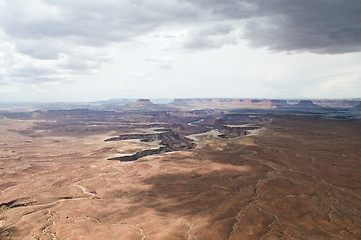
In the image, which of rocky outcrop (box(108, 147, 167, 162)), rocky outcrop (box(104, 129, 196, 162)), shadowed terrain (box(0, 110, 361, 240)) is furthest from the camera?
rocky outcrop (box(104, 129, 196, 162))

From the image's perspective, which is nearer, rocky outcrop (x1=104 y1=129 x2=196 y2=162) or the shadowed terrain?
the shadowed terrain

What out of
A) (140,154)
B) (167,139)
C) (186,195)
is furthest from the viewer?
(167,139)

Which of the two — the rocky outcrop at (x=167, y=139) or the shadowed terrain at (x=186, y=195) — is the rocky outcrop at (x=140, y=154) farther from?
the shadowed terrain at (x=186, y=195)

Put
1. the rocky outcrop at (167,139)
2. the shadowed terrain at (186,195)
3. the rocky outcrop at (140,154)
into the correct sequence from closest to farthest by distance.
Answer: the shadowed terrain at (186,195) → the rocky outcrop at (140,154) → the rocky outcrop at (167,139)

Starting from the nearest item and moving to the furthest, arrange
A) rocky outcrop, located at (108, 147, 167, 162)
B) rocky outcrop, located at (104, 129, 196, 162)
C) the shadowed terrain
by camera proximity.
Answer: the shadowed terrain < rocky outcrop, located at (108, 147, 167, 162) < rocky outcrop, located at (104, 129, 196, 162)

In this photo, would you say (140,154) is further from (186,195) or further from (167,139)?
(186,195)

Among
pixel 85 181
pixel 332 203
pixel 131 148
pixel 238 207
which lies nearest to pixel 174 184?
pixel 238 207

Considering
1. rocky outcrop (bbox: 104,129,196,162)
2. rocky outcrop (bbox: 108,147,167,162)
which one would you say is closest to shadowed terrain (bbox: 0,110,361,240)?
rocky outcrop (bbox: 108,147,167,162)

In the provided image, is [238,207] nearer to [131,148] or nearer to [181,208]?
[181,208]

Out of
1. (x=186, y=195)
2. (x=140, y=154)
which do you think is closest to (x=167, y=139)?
(x=140, y=154)

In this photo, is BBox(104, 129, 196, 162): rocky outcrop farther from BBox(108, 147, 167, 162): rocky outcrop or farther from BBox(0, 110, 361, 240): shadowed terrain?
BBox(0, 110, 361, 240): shadowed terrain

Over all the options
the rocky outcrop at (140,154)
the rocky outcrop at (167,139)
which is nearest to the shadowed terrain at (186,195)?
the rocky outcrop at (140,154)

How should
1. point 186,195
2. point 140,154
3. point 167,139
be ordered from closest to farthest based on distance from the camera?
point 186,195 < point 140,154 < point 167,139
